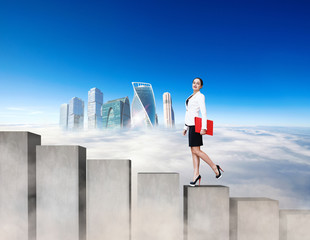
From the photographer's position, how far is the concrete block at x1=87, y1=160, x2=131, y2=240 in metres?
4.98

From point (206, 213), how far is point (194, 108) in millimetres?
2143

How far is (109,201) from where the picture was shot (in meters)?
5.00

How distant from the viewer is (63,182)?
4.80m

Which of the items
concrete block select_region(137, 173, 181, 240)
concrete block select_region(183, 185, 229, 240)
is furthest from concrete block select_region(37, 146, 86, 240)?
concrete block select_region(183, 185, 229, 240)

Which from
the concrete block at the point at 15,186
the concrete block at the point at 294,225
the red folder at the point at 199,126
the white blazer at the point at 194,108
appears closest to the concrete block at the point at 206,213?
the red folder at the point at 199,126

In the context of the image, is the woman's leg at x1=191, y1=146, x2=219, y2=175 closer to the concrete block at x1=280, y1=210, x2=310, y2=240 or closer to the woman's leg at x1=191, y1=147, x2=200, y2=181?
the woman's leg at x1=191, y1=147, x2=200, y2=181

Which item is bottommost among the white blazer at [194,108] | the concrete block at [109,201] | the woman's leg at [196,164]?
the concrete block at [109,201]

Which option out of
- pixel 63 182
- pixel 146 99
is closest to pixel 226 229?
pixel 63 182

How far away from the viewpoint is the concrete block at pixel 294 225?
5.46 metres

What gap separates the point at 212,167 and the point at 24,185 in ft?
12.0

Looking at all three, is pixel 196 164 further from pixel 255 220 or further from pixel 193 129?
pixel 255 220

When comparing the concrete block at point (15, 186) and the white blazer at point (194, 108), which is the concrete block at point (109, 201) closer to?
the concrete block at point (15, 186)

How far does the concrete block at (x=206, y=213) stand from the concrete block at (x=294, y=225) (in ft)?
4.17

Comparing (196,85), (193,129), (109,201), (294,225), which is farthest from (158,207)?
(294,225)
